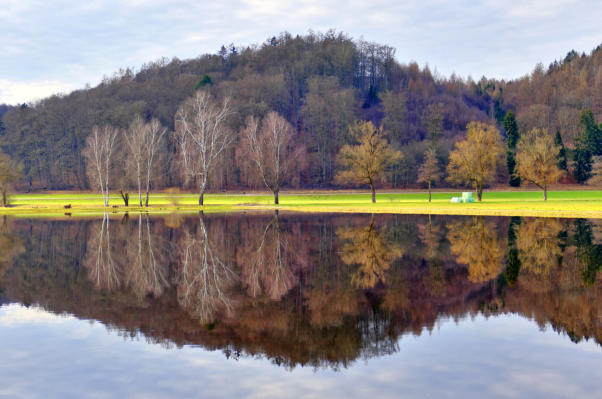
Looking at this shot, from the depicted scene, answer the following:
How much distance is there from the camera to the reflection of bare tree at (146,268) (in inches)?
782

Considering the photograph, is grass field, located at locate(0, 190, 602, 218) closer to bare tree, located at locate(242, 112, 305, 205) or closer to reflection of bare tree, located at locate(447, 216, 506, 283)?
bare tree, located at locate(242, 112, 305, 205)

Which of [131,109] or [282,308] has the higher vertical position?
[131,109]

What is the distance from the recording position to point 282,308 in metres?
16.7

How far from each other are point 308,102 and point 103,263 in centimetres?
9926

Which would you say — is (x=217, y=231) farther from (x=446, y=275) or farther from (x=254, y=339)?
(x=254, y=339)

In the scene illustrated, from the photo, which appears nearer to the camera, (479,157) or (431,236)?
(431,236)

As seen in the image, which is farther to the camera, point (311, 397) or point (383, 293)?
point (383, 293)

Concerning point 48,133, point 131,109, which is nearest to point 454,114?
point 131,109

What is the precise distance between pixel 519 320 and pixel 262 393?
8.76m

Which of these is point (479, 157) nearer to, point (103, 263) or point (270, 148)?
point (270, 148)

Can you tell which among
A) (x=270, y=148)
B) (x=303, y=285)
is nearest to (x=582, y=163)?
(x=270, y=148)

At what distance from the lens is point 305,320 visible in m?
15.3

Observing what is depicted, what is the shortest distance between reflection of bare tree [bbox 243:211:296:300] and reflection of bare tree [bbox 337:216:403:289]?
9.20 feet

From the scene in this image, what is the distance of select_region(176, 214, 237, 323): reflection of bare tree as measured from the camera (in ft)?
56.0
